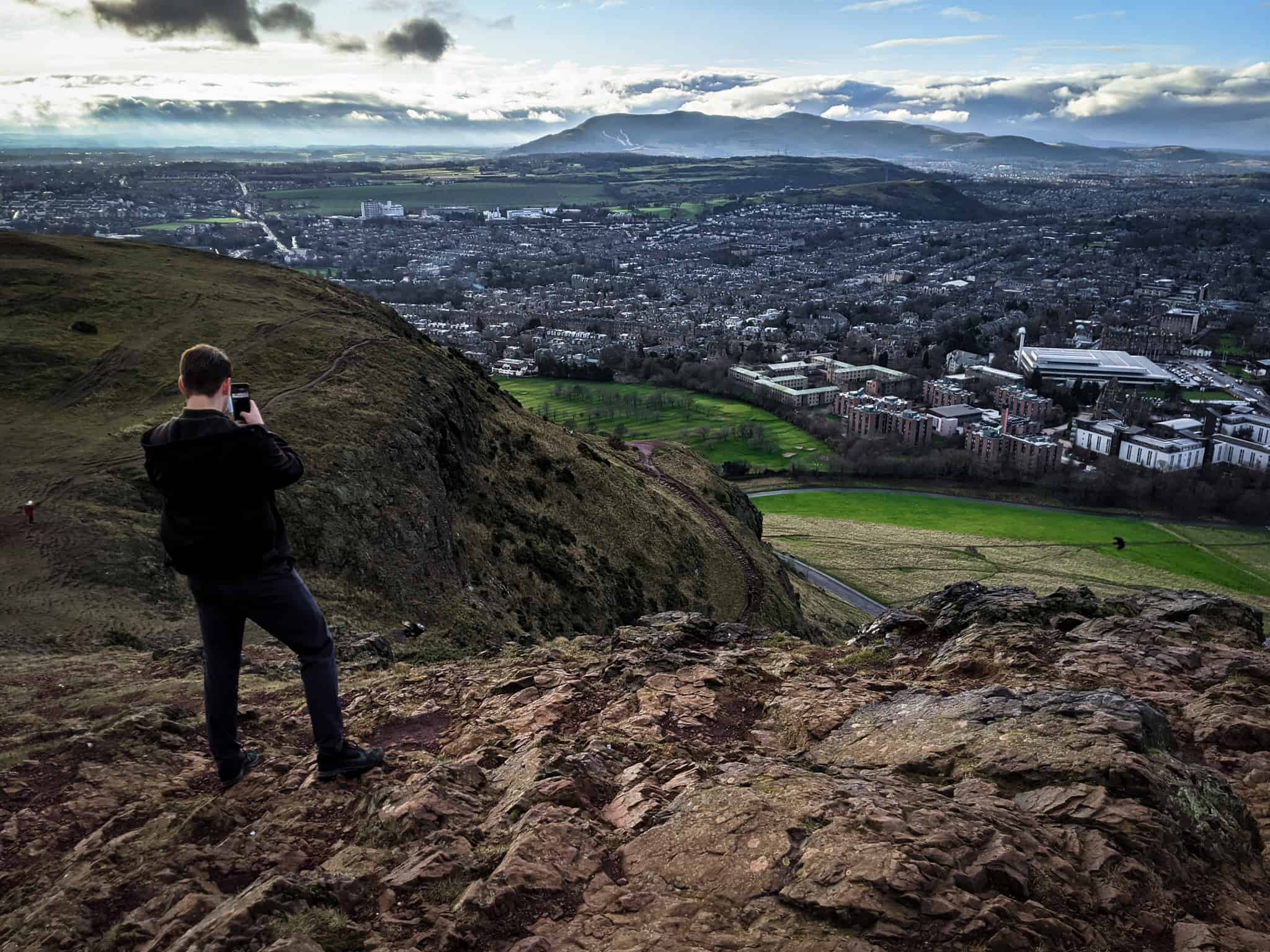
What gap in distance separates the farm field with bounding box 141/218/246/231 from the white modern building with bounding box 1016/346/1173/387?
492ft

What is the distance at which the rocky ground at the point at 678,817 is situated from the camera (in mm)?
5082

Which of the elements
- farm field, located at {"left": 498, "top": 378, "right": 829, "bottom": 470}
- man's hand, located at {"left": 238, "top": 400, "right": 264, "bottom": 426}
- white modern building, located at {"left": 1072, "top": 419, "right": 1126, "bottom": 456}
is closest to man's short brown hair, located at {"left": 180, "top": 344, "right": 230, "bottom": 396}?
man's hand, located at {"left": 238, "top": 400, "right": 264, "bottom": 426}

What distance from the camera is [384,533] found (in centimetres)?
2133

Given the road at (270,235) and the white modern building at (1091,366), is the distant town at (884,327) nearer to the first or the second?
the white modern building at (1091,366)

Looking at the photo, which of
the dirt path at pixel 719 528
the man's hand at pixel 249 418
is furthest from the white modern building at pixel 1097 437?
the man's hand at pixel 249 418

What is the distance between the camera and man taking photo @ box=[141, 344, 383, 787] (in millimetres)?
6016

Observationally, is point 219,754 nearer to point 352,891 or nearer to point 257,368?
point 352,891

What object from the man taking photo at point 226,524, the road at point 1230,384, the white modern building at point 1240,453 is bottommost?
the white modern building at point 1240,453

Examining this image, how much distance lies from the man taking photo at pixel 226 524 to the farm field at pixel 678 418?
2548 inches

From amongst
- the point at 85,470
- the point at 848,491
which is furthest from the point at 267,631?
the point at 848,491

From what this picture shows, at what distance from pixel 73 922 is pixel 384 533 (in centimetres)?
1633

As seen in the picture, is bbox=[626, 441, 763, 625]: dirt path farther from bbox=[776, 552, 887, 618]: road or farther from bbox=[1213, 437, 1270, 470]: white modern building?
bbox=[1213, 437, 1270, 470]: white modern building

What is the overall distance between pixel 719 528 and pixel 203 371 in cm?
3166

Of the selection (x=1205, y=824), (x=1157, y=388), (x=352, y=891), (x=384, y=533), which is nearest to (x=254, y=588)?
(x=352, y=891)
